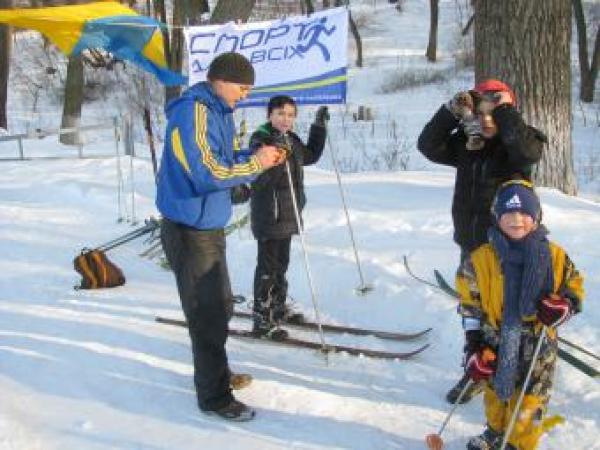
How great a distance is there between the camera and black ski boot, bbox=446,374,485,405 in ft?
13.8

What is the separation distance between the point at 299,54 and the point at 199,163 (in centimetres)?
253

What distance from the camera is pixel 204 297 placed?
410cm

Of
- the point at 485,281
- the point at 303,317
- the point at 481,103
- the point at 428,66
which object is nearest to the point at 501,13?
the point at 481,103

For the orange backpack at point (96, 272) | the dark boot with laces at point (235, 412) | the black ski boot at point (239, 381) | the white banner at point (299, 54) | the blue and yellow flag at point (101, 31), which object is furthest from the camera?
the blue and yellow flag at point (101, 31)

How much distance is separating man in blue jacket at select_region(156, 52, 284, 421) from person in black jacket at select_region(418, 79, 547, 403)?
0.99 m

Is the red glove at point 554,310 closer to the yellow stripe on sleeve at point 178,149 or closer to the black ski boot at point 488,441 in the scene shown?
the black ski boot at point 488,441

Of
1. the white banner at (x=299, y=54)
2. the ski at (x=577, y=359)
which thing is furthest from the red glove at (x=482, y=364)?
the white banner at (x=299, y=54)

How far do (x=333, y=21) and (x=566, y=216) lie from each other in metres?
2.48

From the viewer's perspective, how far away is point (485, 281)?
3500mm

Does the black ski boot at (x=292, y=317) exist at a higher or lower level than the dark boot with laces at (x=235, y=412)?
higher

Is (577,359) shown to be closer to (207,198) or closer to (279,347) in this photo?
(279,347)

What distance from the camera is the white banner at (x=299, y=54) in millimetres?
5879

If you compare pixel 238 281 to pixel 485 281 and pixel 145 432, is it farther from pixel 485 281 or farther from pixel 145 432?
pixel 485 281

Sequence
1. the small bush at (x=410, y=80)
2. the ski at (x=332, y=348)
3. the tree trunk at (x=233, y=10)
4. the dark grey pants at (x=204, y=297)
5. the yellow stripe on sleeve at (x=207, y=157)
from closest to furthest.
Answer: the yellow stripe on sleeve at (x=207, y=157), the dark grey pants at (x=204, y=297), the ski at (x=332, y=348), the tree trunk at (x=233, y=10), the small bush at (x=410, y=80)
